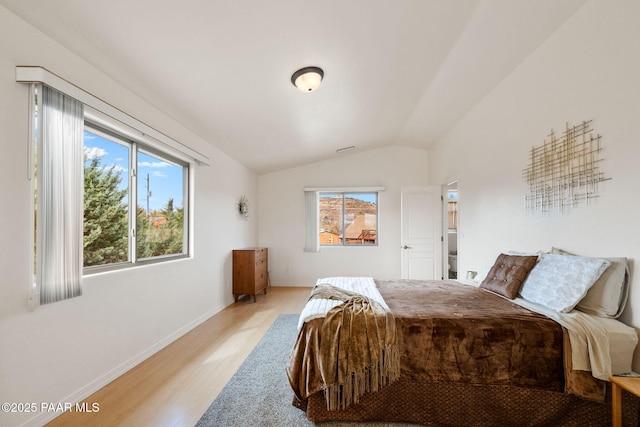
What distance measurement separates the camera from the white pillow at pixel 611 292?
1670mm

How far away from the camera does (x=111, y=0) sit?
1.46 m

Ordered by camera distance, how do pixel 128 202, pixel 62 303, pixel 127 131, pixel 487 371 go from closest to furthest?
pixel 487 371 < pixel 62 303 < pixel 127 131 < pixel 128 202

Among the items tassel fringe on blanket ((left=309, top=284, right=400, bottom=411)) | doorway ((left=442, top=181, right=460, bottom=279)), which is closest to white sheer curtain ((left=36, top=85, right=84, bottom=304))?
tassel fringe on blanket ((left=309, top=284, right=400, bottom=411))

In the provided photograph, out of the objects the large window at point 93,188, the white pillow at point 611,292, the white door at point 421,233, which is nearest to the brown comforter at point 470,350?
the white pillow at point 611,292

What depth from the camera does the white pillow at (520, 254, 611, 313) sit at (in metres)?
1.73

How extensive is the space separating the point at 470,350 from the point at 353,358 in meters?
0.72

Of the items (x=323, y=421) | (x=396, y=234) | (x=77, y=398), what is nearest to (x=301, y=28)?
(x=323, y=421)

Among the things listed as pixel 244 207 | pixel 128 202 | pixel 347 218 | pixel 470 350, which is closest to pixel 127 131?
pixel 128 202

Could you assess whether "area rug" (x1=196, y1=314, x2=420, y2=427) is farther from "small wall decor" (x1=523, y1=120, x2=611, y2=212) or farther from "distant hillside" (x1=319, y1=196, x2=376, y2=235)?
"distant hillside" (x1=319, y1=196, x2=376, y2=235)

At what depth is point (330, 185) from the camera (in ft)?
18.4

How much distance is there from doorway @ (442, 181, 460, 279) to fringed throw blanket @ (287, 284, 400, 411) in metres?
2.91

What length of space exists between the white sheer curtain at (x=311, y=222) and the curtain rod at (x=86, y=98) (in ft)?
9.66

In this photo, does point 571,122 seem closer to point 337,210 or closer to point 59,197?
point 59,197

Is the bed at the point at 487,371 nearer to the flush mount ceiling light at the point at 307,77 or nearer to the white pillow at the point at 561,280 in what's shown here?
the white pillow at the point at 561,280
